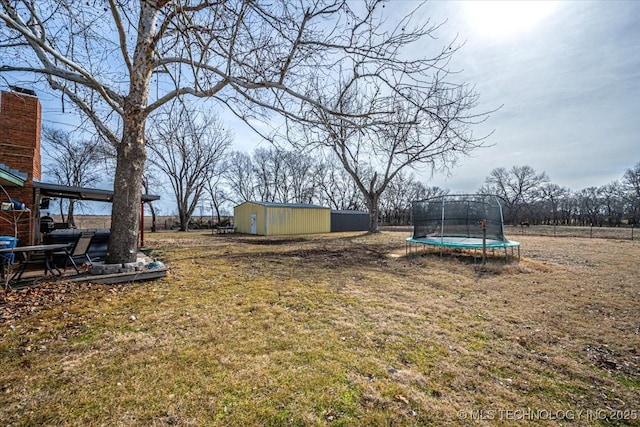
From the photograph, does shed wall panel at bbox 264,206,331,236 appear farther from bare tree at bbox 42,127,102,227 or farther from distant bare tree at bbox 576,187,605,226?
distant bare tree at bbox 576,187,605,226

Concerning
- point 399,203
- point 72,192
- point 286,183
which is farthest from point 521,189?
point 72,192

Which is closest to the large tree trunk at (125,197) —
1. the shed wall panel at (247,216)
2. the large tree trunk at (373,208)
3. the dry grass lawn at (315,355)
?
the dry grass lawn at (315,355)

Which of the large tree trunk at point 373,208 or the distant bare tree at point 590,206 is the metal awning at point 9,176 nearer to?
the large tree trunk at point 373,208

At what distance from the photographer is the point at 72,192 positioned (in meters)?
8.60

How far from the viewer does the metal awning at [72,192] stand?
763cm

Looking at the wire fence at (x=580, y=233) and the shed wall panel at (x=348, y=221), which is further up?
the shed wall panel at (x=348, y=221)

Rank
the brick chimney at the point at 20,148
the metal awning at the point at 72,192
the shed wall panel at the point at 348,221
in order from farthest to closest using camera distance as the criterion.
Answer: the shed wall panel at the point at 348,221
the metal awning at the point at 72,192
the brick chimney at the point at 20,148

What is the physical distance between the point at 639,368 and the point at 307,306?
147 inches

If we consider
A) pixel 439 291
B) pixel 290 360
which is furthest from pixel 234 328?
pixel 439 291

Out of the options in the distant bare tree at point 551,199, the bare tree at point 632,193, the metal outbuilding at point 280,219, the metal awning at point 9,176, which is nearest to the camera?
the metal awning at point 9,176

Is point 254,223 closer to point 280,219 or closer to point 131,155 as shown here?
point 280,219

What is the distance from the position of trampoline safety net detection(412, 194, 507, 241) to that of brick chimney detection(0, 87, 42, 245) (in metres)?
12.7

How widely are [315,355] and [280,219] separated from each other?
1915 cm

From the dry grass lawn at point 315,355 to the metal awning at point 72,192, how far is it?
4.92 meters
